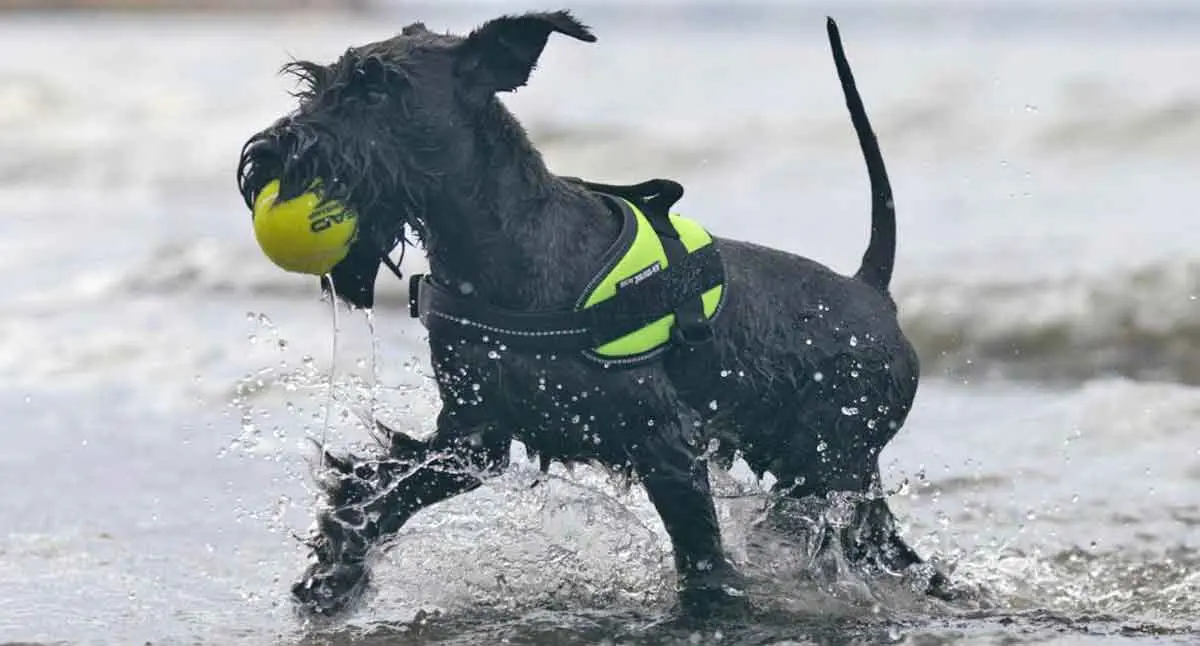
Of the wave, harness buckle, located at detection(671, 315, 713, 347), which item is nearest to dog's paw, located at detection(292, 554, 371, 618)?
harness buckle, located at detection(671, 315, 713, 347)

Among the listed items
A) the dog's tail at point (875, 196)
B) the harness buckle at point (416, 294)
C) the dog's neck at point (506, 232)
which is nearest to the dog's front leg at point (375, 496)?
the harness buckle at point (416, 294)

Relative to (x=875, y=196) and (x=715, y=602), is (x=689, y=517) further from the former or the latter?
(x=875, y=196)

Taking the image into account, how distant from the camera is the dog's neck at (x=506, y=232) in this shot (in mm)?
4379

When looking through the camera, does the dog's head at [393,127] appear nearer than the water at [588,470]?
Yes

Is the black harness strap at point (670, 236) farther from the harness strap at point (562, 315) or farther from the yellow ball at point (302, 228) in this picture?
the yellow ball at point (302, 228)

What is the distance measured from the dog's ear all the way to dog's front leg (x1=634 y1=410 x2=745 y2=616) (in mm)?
934

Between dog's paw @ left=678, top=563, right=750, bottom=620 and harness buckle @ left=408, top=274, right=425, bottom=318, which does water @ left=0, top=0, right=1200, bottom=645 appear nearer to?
dog's paw @ left=678, top=563, right=750, bottom=620

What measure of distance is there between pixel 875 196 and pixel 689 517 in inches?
45.7

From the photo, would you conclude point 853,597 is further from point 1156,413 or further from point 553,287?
point 1156,413

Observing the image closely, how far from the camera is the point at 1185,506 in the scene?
6207 mm

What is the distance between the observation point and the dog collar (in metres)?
4.41

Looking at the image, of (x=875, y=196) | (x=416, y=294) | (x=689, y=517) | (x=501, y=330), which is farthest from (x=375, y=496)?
(x=875, y=196)

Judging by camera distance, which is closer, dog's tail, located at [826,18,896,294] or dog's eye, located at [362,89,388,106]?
dog's eye, located at [362,89,388,106]

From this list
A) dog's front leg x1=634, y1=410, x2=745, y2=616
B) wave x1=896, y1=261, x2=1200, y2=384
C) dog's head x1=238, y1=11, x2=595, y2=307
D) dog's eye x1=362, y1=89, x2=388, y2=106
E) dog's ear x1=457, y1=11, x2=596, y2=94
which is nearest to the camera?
dog's head x1=238, y1=11, x2=595, y2=307
